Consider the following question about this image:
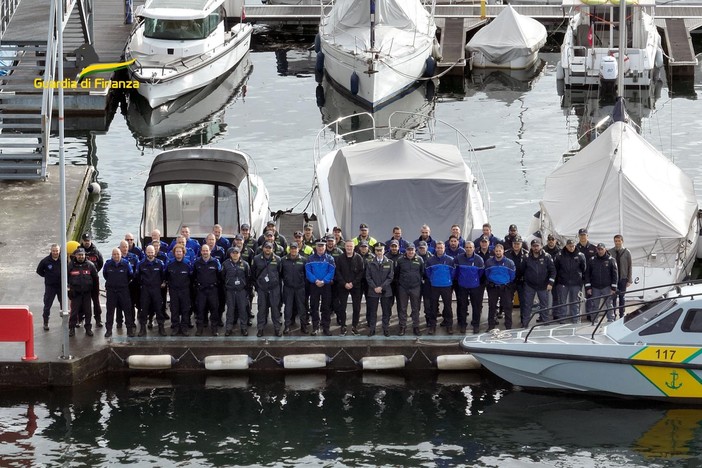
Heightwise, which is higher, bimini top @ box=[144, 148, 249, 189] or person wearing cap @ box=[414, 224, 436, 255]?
bimini top @ box=[144, 148, 249, 189]

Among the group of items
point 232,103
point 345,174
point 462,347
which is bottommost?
point 462,347

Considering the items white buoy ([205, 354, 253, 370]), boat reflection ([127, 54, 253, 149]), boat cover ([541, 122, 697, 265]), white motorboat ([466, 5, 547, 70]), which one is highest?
white motorboat ([466, 5, 547, 70])

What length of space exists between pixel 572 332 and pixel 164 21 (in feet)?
72.0

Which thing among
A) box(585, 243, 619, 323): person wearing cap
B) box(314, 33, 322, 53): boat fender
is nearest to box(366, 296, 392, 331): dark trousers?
box(585, 243, 619, 323): person wearing cap

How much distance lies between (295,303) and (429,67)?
19.9 m

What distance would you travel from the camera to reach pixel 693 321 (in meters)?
21.2

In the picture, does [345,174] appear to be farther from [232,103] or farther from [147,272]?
[232,103]

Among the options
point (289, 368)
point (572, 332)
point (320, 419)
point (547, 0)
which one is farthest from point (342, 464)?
point (547, 0)

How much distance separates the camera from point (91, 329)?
23.3 metres

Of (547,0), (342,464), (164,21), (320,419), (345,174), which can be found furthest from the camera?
(547,0)

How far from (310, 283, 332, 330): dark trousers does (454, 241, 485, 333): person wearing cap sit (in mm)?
2067

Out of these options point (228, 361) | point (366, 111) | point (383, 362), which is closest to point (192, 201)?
point (228, 361)

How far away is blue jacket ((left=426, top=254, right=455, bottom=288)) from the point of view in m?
22.8

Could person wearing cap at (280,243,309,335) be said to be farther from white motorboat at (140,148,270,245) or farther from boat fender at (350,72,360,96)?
boat fender at (350,72,360,96)
